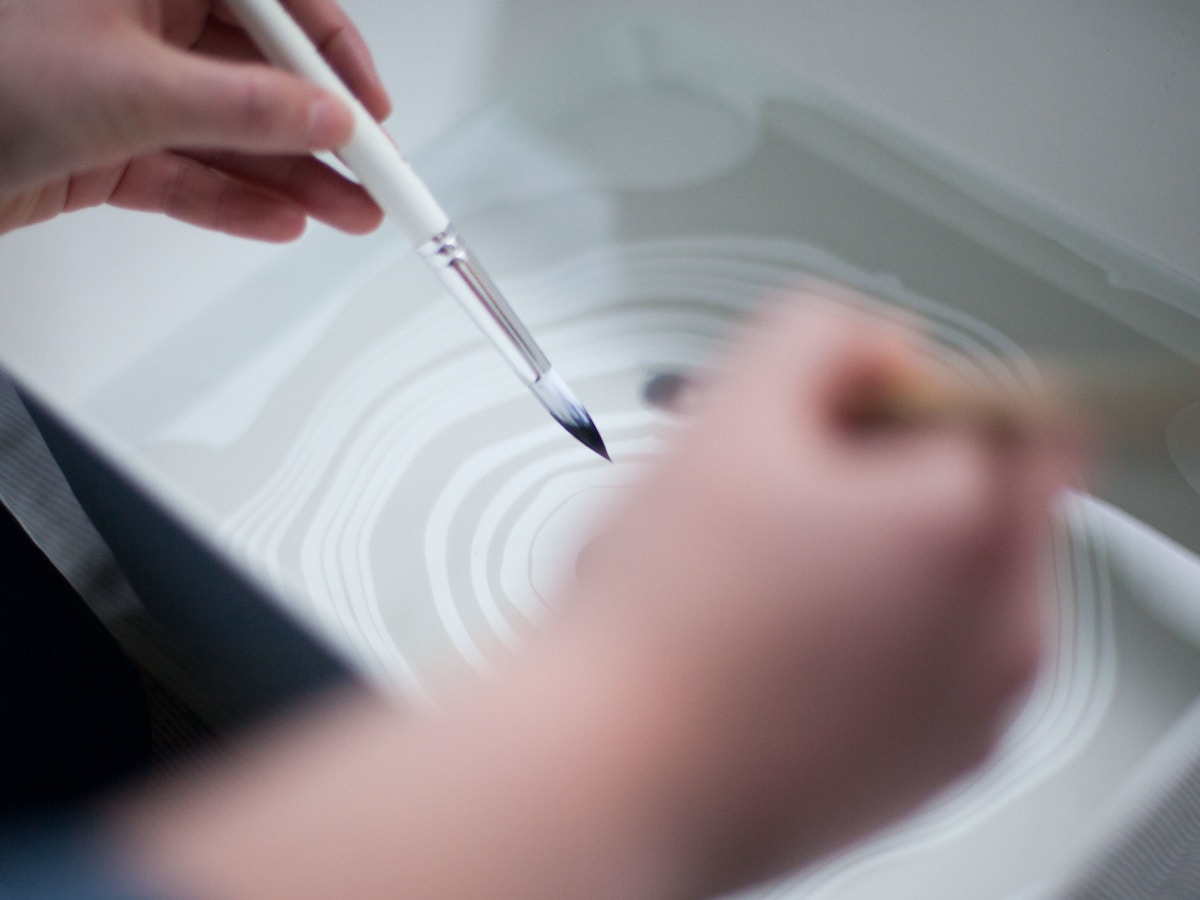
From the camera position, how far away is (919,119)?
43 cm

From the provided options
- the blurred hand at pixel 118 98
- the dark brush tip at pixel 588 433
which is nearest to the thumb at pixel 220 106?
the blurred hand at pixel 118 98

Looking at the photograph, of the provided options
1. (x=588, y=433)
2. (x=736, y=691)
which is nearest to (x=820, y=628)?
(x=736, y=691)

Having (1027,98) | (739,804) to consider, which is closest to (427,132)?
(1027,98)

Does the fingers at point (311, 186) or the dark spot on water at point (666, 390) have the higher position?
the fingers at point (311, 186)

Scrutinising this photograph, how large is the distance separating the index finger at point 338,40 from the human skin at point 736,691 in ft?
0.54

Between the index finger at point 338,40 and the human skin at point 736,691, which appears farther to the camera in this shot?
the index finger at point 338,40

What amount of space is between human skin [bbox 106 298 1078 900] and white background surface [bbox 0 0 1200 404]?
20 centimetres

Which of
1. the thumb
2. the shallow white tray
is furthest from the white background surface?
the thumb

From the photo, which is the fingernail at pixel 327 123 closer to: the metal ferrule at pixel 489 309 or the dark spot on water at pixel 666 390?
the metal ferrule at pixel 489 309

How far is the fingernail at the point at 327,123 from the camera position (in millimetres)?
249

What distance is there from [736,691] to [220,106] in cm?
16

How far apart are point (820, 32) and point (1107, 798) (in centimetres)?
30

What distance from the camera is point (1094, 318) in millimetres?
386

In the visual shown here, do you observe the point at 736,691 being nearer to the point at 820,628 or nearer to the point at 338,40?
the point at 820,628
